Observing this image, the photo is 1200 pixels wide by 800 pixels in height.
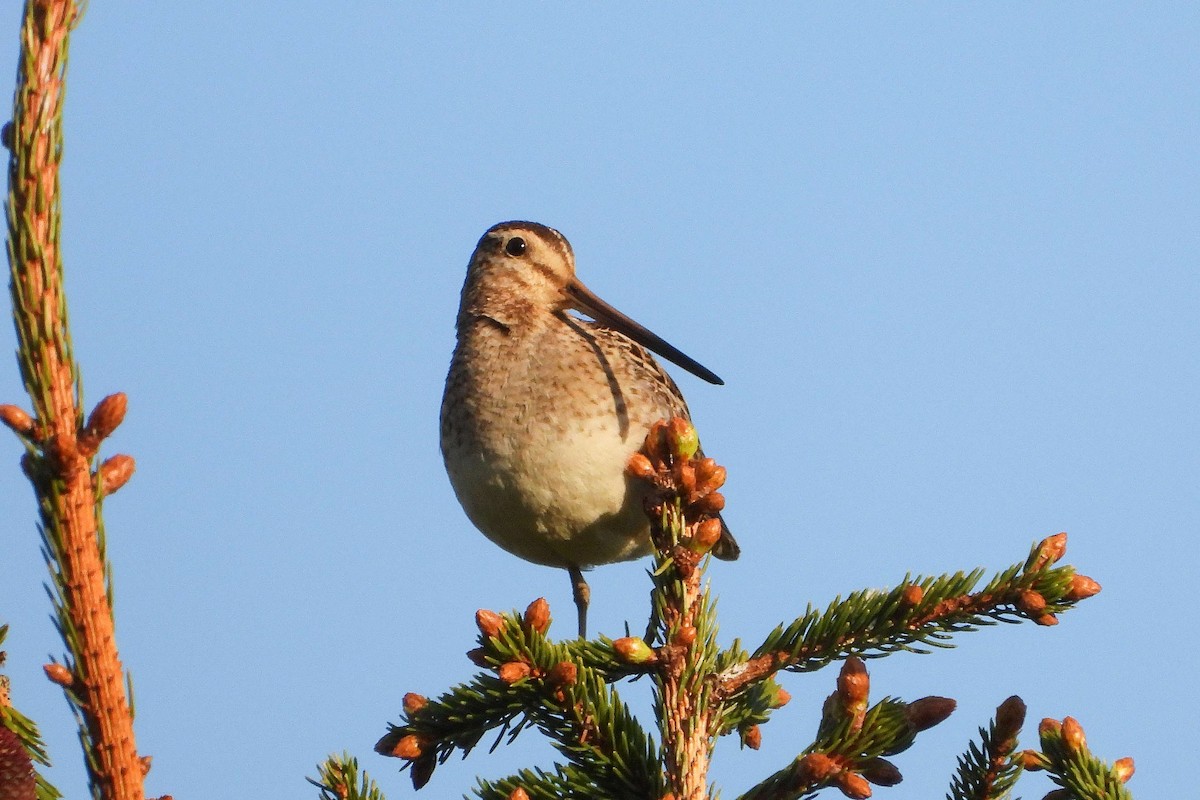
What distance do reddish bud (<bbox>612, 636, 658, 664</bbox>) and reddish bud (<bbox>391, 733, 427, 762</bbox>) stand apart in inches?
21.0

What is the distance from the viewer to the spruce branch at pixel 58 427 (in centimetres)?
180

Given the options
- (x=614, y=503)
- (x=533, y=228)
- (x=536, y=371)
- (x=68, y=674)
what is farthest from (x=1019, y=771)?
(x=533, y=228)

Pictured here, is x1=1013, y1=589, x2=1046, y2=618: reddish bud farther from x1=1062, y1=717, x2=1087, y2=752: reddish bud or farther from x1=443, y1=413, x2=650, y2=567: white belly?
x1=443, y1=413, x2=650, y2=567: white belly

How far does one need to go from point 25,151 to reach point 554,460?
371cm

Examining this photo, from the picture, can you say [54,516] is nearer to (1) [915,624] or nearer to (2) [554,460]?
(1) [915,624]

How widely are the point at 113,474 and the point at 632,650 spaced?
1457mm

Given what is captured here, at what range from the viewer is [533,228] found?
7023 mm

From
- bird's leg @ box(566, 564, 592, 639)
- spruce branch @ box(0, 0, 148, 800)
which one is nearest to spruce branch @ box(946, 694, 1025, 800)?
spruce branch @ box(0, 0, 148, 800)

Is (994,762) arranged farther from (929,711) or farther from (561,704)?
(561,704)

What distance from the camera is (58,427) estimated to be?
183 cm

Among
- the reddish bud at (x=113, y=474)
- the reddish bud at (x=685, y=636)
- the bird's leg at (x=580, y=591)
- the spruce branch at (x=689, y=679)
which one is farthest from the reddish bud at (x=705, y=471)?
the bird's leg at (x=580, y=591)

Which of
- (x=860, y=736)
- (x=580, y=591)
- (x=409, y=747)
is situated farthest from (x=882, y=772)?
(x=580, y=591)

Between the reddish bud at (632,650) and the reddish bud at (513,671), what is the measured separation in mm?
228

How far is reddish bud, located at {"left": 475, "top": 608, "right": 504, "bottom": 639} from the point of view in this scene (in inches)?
116
